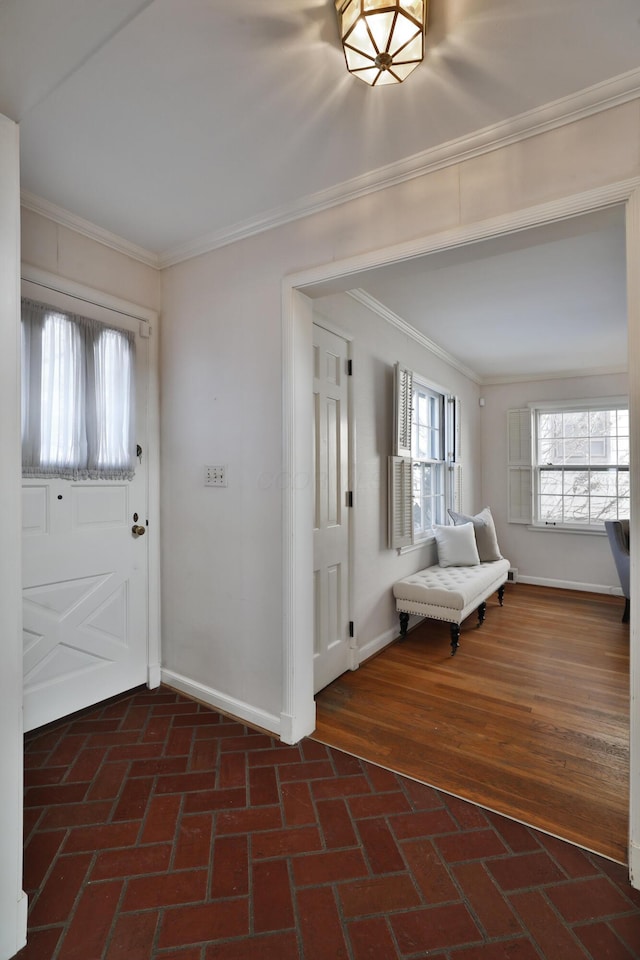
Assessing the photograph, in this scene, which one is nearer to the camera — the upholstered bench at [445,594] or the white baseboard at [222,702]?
the white baseboard at [222,702]

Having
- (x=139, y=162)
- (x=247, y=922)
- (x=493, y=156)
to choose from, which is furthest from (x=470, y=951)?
(x=139, y=162)

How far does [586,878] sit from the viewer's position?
1486 millimetres

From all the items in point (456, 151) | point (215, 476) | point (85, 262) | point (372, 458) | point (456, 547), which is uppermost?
point (456, 151)

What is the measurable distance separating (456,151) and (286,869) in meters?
2.68

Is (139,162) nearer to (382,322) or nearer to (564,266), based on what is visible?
(382,322)

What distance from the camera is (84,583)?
2.44 m

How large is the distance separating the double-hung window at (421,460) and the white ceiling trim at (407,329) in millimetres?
375

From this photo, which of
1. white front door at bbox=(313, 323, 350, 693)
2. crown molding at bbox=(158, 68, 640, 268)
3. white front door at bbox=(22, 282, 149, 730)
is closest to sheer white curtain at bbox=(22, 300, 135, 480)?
white front door at bbox=(22, 282, 149, 730)

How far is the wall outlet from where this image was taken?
97.4 inches

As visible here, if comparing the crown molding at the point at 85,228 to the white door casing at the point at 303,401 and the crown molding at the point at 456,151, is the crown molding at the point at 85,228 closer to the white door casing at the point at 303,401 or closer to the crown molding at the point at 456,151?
the crown molding at the point at 456,151

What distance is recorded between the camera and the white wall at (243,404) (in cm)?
182

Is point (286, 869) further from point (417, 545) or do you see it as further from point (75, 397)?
point (417, 545)

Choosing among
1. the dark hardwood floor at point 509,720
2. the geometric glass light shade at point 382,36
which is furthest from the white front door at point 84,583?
the geometric glass light shade at point 382,36

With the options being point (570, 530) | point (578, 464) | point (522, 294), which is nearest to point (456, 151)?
point (522, 294)
